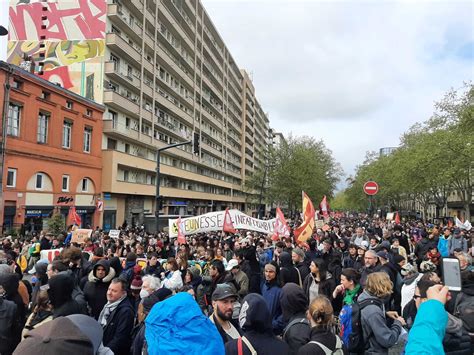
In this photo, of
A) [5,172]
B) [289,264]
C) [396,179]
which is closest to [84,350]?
[289,264]

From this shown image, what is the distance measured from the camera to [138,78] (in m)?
36.1

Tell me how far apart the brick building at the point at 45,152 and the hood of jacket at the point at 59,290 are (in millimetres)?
21403

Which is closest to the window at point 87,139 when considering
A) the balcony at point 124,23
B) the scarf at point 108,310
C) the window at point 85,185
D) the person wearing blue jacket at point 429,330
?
the window at point 85,185

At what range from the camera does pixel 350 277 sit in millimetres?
4883

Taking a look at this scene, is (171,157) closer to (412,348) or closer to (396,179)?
(396,179)

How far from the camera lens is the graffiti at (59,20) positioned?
3083 cm

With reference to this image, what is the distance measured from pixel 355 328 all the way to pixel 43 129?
26.8m

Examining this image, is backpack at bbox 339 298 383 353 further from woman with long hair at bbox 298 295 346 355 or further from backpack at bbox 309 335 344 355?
backpack at bbox 309 335 344 355

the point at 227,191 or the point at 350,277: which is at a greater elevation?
the point at 227,191

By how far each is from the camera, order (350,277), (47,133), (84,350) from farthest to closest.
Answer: (47,133) → (350,277) → (84,350)

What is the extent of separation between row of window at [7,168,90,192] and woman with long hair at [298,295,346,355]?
954 inches

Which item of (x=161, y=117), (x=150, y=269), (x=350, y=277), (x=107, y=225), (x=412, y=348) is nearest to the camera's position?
(x=412, y=348)

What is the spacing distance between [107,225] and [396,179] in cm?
3718

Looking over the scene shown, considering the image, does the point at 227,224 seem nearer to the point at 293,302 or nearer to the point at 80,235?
the point at 80,235
